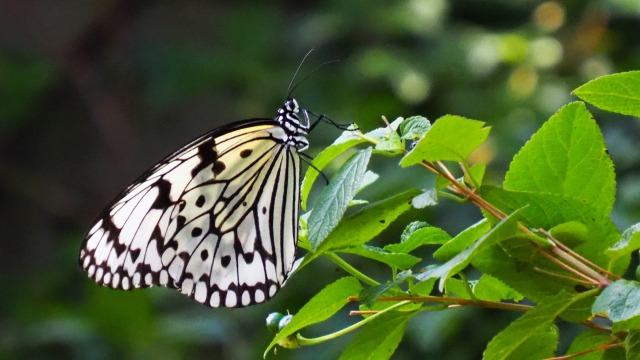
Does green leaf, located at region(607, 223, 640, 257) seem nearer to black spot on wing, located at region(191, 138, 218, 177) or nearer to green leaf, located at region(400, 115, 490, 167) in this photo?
green leaf, located at region(400, 115, 490, 167)

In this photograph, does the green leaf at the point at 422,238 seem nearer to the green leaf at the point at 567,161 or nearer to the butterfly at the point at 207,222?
the green leaf at the point at 567,161

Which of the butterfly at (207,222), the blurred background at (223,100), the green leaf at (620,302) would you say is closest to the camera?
the green leaf at (620,302)

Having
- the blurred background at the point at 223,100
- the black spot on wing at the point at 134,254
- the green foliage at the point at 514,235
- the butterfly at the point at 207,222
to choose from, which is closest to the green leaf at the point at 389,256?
the green foliage at the point at 514,235

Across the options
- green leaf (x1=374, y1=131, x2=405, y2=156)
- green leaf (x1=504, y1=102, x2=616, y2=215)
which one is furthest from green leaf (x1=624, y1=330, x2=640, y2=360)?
green leaf (x1=374, y1=131, x2=405, y2=156)

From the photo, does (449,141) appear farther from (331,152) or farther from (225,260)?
(225,260)

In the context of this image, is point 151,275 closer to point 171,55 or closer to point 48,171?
point 171,55

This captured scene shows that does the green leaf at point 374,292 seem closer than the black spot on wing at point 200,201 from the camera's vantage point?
Yes
